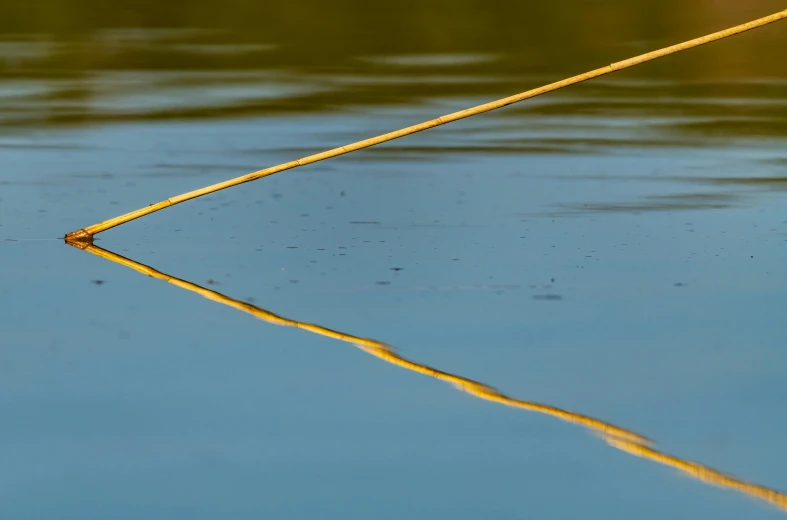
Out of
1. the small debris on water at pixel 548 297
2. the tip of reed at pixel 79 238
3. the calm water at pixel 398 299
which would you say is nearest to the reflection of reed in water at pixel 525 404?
the calm water at pixel 398 299

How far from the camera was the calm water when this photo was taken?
14.3 feet

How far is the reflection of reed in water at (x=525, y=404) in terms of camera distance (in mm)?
4289

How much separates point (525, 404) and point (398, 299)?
148 centimetres

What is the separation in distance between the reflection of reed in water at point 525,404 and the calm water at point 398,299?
0.6 inches

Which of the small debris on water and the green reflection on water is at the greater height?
the green reflection on water

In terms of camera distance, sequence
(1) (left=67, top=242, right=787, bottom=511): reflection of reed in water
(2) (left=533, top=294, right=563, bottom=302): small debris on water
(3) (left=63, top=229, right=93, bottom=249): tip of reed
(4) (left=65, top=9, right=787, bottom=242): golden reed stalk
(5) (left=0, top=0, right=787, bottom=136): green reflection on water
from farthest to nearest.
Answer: (5) (left=0, top=0, right=787, bottom=136): green reflection on water
(3) (left=63, top=229, right=93, bottom=249): tip of reed
(4) (left=65, top=9, right=787, bottom=242): golden reed stalk
(2) (left=533, top=294, right=563, bottom=302): small debris on water
(1) (left=67, top=242, right=787, bottom=511): reflection of reed in water

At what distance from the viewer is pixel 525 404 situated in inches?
197

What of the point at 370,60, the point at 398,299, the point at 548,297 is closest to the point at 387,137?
the point at 398,299

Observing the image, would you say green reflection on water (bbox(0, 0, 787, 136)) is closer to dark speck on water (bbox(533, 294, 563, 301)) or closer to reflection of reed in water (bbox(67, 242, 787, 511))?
dark speck on water (bbox(533, 294, 563, 301))

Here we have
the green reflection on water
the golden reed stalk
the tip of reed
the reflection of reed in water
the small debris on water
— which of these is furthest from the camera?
the green reflection on water

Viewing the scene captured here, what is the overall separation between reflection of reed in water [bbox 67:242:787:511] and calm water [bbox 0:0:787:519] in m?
0.02

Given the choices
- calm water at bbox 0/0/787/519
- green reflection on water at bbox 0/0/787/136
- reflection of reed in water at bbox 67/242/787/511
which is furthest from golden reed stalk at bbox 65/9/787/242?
green reflection on water at bbox 0/0/787/136

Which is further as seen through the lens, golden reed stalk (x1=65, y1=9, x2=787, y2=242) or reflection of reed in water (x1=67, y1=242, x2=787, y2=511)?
golden reed stalk (x1=65, y1=9, x2=787, y2=242)

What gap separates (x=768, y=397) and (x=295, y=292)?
7.14ft
